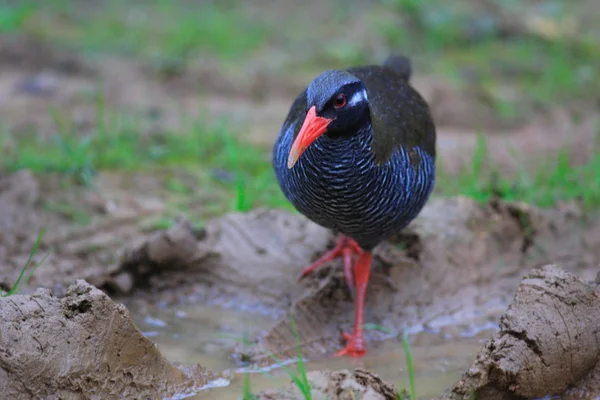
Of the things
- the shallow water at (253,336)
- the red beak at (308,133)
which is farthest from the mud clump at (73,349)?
the red beak at (308,133)

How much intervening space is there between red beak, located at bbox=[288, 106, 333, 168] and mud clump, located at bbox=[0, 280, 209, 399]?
105 cm

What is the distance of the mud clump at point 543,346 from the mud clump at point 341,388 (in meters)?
0.38

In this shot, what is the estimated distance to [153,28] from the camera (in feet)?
35.1

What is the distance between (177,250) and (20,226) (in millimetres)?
1187

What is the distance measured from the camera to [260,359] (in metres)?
4.32

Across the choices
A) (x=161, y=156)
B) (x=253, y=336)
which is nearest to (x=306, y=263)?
(x=253, y=336)

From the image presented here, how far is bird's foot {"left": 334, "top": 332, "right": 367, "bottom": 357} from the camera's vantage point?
4547mm

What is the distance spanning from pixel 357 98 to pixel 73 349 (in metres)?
1.73

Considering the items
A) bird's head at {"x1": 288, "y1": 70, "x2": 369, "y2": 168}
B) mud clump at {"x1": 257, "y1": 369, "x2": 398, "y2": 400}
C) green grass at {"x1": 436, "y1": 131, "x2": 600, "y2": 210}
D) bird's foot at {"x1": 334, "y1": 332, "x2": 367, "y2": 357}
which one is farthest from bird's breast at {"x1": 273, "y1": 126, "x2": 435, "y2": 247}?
green grass at {"x1": 436, "y1": 131, "x2": 600, "y2": 210}

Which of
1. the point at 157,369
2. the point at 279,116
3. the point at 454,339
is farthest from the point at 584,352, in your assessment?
the point at 279,116

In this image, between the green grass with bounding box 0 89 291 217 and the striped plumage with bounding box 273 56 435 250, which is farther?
the green grass with bounding box 0 89 291 217

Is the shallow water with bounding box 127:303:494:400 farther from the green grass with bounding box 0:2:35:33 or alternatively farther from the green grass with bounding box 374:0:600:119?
the green grass with bounding box 0:2:35:33

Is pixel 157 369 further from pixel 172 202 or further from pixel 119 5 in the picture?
pixel 119 5

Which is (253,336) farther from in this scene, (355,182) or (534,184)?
(534,184)
